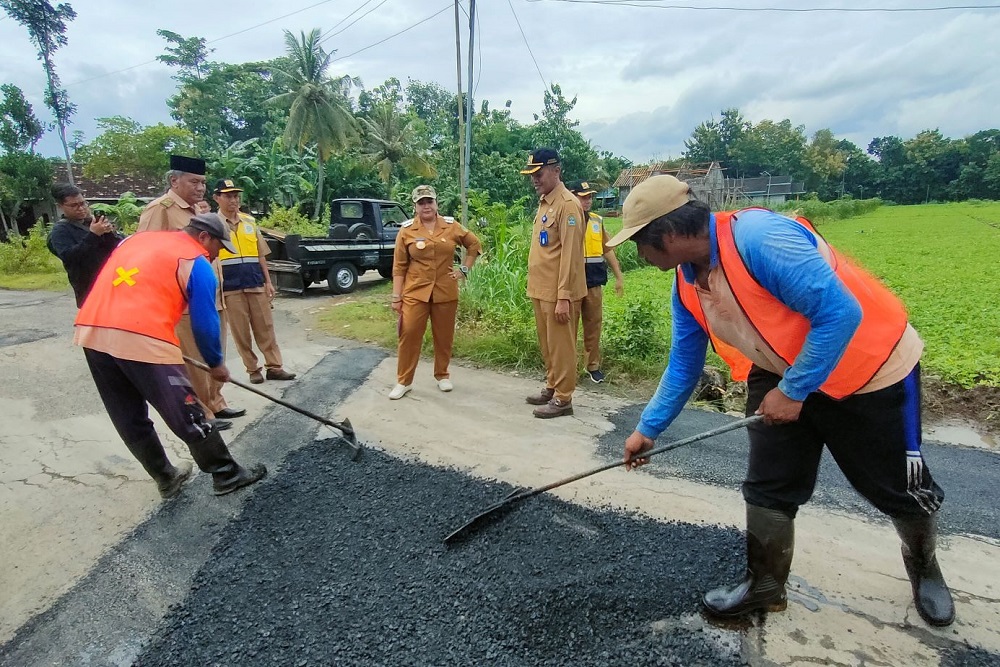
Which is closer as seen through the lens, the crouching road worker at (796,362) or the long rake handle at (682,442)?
the crouching road worker at (796,362)

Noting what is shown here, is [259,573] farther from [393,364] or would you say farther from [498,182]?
[498,182]

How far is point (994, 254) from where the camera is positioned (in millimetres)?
13234

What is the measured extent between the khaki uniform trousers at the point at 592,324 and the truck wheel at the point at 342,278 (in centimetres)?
655

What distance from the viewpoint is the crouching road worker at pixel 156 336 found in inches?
108

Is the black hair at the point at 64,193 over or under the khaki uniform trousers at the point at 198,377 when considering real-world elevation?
over

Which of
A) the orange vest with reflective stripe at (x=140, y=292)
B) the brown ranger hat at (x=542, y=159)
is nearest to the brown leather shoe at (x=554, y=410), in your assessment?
the brown ranger hat at (x=542, y=159)

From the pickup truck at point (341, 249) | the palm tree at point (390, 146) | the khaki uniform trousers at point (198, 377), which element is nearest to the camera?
the khaki uniform trousers at point (198, 377)

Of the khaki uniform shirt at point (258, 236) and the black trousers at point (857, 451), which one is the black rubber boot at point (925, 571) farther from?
the khaki uniform shirt at point (258, 236)

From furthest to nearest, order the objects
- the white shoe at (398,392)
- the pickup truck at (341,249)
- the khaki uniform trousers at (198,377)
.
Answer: the pickup truck at (341,249) → the white shoe at (398,392) → the khaki uniform trousers at (198,377)

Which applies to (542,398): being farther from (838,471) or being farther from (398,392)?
(838,471)

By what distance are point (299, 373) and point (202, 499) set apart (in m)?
2.42

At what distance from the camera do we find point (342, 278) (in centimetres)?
1054

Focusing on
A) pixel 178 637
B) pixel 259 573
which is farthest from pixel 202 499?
pixel 178 637

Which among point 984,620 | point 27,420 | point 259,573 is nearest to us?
point 984,620
